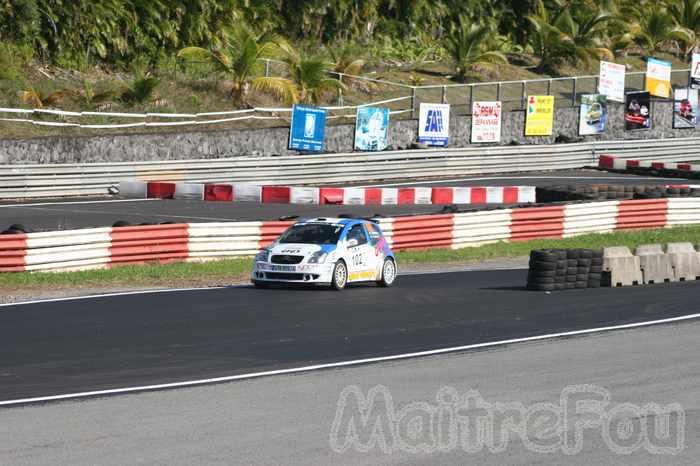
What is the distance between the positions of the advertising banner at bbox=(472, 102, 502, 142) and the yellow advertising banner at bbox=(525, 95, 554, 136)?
2.00m

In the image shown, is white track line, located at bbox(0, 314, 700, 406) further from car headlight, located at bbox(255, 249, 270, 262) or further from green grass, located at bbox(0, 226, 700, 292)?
green grass, located at bbox(0, 226, 700, 292)

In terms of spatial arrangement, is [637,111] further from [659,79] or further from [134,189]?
[134,189]

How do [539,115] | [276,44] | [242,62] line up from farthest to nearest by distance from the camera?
[539,115], [276,44], [242,62]

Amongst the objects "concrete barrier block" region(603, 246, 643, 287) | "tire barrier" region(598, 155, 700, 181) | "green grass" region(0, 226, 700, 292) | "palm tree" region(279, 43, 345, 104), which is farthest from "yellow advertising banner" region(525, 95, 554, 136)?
"concrete barrier block" region(603, 246, 643, 287)

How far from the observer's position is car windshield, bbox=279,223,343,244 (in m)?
21.0

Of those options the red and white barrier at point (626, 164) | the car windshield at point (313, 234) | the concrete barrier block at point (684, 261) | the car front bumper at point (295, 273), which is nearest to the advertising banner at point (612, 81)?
the red and white barrier at point (626, 164)

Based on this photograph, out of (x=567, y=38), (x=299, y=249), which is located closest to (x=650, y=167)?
(x=567, y=38)

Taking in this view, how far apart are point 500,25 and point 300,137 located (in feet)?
77.3

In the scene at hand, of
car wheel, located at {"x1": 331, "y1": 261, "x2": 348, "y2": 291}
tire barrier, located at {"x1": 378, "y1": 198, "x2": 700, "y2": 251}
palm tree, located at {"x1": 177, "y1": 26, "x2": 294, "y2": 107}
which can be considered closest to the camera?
car wheel, located at {"x1": 331, "y1": 261, "x2": 348, "y2": 291}

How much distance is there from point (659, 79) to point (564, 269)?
33.7 meters

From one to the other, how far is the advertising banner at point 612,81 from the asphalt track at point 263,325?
95.1 feet

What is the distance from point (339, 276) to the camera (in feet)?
67.7

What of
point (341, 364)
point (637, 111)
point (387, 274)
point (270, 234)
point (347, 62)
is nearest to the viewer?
point (341, 364)

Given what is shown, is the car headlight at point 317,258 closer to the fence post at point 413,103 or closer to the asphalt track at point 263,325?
the asphalt track at point 263,325
